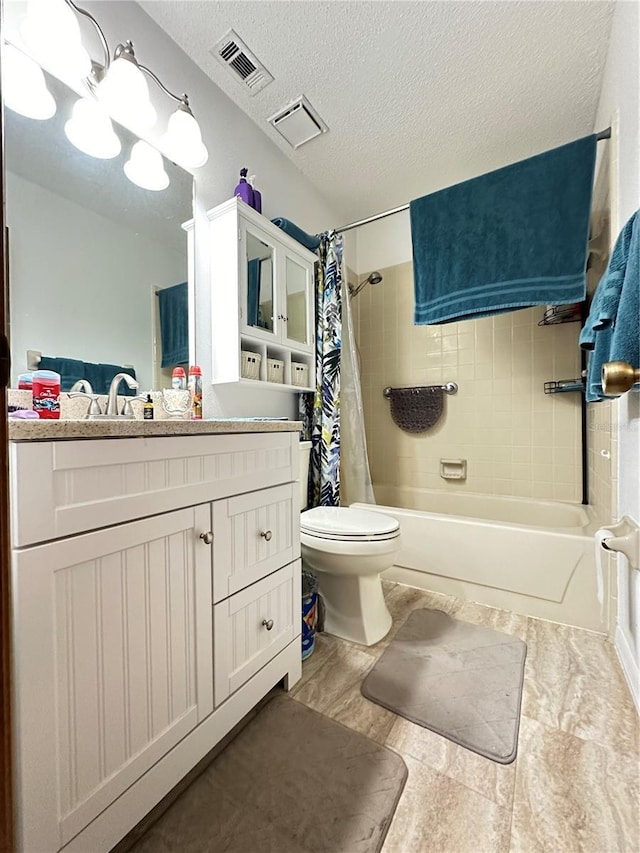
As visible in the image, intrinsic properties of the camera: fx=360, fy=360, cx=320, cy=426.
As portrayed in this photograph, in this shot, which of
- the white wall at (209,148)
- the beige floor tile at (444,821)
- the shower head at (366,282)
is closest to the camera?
the beige floor tile at (444,821)

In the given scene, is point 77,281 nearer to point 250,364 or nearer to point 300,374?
point 250,364

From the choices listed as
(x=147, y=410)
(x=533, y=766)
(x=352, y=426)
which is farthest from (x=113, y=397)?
(x=533, y=766)

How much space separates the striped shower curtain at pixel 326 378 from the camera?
6.33 ft

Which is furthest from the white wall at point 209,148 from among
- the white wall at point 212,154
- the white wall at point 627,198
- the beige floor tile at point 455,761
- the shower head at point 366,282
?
the white wall at point 627,198

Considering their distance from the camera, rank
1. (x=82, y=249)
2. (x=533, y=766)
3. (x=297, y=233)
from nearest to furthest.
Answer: (x=533, y=766), (x=82, y=249), (x=297, y=233)

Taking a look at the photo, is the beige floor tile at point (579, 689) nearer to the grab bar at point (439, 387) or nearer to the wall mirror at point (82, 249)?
the grab bar at point (439, 387)

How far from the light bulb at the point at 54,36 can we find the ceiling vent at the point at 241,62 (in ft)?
1.86

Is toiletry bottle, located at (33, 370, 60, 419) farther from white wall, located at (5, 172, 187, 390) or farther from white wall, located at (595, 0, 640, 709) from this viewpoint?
white wall, located at (595, 0, 640, 709)

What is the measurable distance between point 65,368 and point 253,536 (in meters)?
0.74

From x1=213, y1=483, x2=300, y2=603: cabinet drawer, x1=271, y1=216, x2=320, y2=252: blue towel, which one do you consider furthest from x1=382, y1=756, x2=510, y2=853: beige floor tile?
x1=271, y1=216, x2=320, y2=252: blue towel

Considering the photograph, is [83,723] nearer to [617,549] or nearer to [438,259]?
[617,549]

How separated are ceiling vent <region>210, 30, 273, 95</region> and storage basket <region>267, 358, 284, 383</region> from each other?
1.17 m

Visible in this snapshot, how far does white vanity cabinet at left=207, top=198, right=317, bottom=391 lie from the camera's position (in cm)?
147

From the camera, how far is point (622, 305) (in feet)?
2.86
